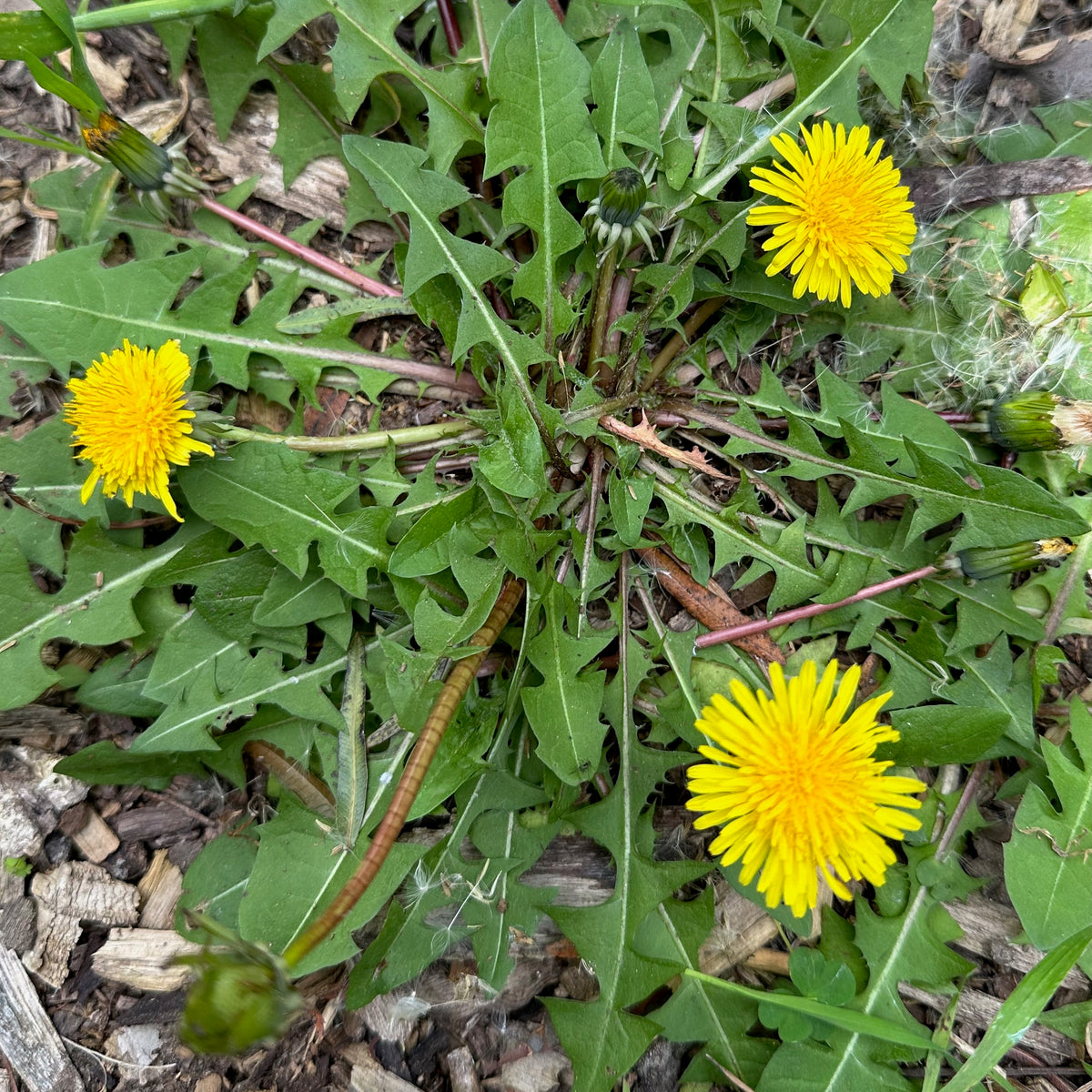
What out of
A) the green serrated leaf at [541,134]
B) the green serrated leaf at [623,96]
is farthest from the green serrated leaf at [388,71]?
the green serrated leaf at [623,96]

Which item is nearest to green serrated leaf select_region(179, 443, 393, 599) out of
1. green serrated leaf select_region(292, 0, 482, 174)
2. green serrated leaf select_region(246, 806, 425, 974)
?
green serrated leaf select_region(246, 806, 425, 974)

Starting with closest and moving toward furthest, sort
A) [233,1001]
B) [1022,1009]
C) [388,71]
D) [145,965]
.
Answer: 1. [233,1001]
2. [1022,1009]
3. [388,71]
4. [145,965]

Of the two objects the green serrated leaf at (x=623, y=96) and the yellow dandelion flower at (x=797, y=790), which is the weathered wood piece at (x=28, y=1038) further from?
the green serrated leaf at (x=623, y=96)

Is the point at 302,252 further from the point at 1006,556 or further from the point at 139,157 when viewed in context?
the point at 1006,556

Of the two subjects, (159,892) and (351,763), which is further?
(159,892)

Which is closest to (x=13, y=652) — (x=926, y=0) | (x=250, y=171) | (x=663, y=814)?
(x=250, y=171)

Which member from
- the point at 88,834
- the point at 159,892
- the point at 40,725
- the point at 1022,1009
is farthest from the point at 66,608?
the point at 1022,1009

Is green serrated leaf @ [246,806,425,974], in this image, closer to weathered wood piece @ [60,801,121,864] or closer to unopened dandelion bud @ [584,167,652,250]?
weathered wood piece @ [60,801,121,864]
